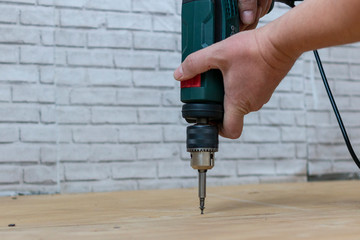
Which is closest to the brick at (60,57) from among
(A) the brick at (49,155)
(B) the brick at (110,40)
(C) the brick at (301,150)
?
(B) the brick at (110,40)

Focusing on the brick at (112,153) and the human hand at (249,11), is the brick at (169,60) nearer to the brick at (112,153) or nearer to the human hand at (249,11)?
the brick at (112,153)

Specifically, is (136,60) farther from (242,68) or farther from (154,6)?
(242,68)

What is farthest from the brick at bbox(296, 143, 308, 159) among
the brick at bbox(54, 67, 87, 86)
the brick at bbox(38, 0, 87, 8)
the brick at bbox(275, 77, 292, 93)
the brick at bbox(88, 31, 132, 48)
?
the brick at bbox(38, 0, 87, 8)

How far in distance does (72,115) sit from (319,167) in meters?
1.10

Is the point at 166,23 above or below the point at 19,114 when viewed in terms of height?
above

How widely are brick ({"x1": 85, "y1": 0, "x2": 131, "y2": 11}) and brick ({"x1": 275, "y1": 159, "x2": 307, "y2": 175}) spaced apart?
0.90m

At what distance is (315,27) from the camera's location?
2.39ft

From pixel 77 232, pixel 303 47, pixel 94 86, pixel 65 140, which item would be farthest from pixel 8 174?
pixel 303 47

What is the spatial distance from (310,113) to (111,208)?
1224 millimetres

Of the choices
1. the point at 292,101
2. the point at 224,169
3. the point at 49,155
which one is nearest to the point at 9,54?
the point at 49,155

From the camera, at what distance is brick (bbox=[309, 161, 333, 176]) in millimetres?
2041

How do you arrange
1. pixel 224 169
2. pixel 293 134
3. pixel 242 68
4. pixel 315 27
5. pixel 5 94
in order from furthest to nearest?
pixel 293 134 < pixel 224 169 < pixel 5 94 < pixel 242 68 < pixel 315 27

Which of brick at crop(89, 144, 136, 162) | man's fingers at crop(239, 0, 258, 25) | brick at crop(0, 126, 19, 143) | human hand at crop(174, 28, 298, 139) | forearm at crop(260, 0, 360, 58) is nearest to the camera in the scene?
forearm at crop(260, 0, 360, 58)

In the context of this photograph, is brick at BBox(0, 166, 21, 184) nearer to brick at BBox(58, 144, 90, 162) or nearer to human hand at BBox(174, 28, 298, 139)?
brick at BBox(58, 144, 90, 162)
